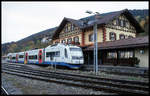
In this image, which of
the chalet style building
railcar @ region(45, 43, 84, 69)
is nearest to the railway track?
railcar @ region(45, 43, 84, 69)

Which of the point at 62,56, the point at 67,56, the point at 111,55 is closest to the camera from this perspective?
the point at 67,56

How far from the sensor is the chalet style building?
17855 mm

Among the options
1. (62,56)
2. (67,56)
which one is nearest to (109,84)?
(67,56)

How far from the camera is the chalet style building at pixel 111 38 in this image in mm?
17855

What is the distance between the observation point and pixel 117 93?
22.7 feet

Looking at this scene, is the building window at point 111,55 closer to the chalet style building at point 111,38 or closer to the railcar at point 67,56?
the chalet style building at point 111,38

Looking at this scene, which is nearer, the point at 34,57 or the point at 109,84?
the point at 109,84

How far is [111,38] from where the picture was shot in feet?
85.0

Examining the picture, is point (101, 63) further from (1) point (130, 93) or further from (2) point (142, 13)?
(2) point (142, 13)

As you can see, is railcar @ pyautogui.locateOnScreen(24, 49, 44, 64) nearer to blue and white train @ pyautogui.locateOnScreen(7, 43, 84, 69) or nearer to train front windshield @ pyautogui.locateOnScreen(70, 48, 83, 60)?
blue and white train @ pyautogui.locateOnScreen(7, 43, 84, 69)

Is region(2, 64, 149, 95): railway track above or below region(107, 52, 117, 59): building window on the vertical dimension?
below

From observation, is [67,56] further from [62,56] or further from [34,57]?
[34,57]

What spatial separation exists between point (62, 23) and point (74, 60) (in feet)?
49.5

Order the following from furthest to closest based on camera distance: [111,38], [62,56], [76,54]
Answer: [111,38]
[76,54]
[62,56]
